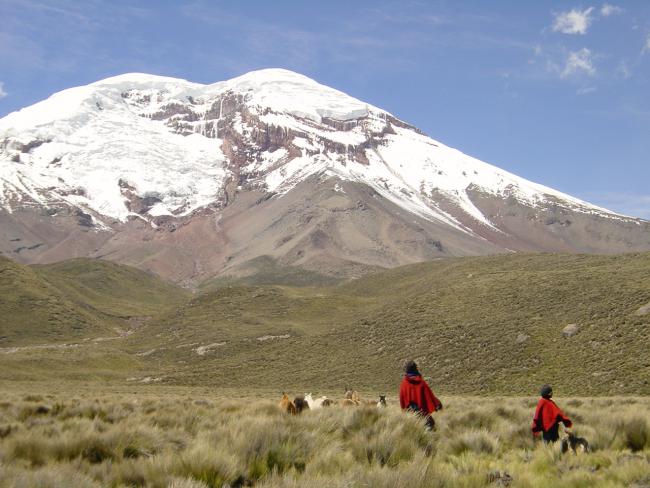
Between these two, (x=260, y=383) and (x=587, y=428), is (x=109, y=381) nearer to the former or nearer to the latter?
(x=260, y=383)

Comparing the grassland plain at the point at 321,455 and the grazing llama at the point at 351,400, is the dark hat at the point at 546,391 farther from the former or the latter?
the grazing llama at the point at 351,400

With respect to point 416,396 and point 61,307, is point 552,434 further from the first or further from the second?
point 61,307

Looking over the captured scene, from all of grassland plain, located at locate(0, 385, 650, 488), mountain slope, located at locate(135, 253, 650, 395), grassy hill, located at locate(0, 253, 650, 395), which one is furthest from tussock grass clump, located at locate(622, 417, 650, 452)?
mountain slope, located at locate(135, 253, 650, 395)

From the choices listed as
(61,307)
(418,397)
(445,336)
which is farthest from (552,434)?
(61,307)

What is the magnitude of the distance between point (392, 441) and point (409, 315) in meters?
54.9

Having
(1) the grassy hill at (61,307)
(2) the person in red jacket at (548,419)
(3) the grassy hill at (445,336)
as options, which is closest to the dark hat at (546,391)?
(2) the person in red jacket at (548,419)

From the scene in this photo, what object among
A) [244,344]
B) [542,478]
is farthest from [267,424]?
[244,344]

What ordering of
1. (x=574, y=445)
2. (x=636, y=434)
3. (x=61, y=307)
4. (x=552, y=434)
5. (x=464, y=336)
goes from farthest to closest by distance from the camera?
1. (x=61, y=307)
2. (x=464, y=336)
3. (x=636, y=434)
4. (x=552, y=434)
5. (x=574, y=445)

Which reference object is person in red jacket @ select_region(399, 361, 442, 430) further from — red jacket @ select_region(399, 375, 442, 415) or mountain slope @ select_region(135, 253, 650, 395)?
mountain slope @ select_region(135, 253, 650, 395)

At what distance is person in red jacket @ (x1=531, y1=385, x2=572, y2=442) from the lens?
39.5 feet

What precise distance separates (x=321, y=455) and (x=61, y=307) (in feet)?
382

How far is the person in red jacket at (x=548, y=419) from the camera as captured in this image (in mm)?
12045

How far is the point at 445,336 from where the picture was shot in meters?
54.2

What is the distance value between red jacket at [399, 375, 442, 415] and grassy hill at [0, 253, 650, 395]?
2481 cm
